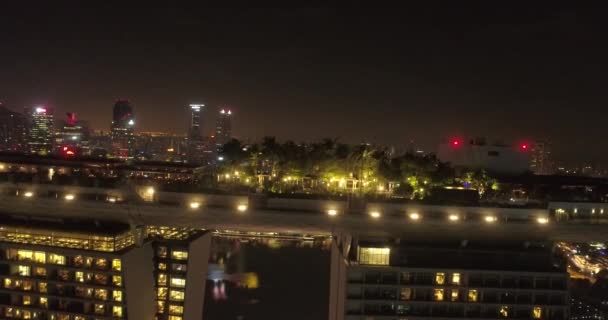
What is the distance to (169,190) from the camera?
12703mm

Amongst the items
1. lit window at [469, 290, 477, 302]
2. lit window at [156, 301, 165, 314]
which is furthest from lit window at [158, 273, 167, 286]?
lit window at [469, 290, 477, 302]

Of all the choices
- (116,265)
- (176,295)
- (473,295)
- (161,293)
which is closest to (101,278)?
(116,265)

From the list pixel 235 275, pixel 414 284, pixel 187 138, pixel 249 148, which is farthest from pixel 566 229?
pixel 187 138

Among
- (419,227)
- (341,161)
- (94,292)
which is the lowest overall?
(94,292)

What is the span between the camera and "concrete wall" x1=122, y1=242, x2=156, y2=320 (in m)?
11.3

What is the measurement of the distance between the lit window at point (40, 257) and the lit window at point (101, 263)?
130 cm

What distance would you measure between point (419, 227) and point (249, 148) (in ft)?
23.9

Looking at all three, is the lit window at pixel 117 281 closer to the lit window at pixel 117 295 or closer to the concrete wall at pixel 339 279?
the lit window at pixel 117 295

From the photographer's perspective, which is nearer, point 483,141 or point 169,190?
point 169,190

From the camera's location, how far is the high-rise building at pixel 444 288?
10383 millimetres

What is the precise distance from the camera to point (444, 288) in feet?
34.3

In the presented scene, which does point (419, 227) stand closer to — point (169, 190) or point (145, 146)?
point (169, 190)

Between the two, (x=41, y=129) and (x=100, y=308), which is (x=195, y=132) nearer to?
(x=41, y=129)

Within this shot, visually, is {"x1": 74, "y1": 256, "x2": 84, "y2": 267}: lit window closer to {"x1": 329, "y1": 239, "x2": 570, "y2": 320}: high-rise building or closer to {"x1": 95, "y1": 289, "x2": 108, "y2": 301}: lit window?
{"x1": 95, "y1": 289, "x2": 108, "y2": 301}: lit window
